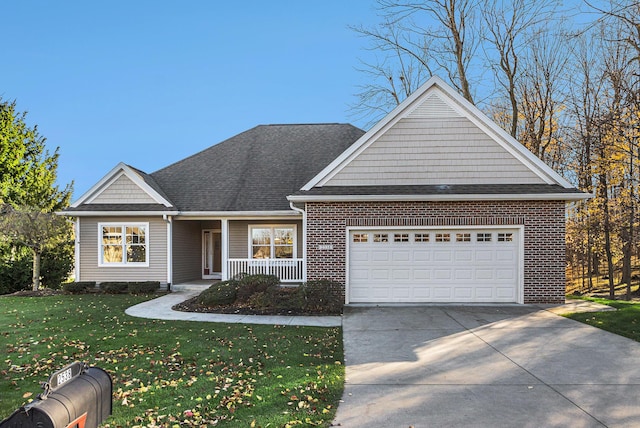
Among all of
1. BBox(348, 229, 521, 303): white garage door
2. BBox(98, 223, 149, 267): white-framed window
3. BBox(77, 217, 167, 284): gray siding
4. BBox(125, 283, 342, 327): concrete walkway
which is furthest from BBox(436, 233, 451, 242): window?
BBox(98, 223, 149, 267): white-framed window

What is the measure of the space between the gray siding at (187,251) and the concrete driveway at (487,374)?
30.7 ft

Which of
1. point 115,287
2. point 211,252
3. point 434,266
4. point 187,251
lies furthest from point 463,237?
point 115,287

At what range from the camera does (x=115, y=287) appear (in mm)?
14898

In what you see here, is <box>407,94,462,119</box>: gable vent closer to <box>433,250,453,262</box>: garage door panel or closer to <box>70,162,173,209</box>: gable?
<box>433,250,453,262</box>: garage door panel

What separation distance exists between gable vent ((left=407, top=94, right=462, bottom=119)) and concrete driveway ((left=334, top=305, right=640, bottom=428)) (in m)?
6.24

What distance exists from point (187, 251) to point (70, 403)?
15.8 m

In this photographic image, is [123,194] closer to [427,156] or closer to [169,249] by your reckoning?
[169,249]

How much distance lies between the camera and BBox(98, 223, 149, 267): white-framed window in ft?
51.3

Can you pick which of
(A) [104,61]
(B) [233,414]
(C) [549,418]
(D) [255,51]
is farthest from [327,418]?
(A) [104,61]

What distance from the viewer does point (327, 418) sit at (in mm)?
4242

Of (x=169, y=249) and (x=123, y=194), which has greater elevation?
(x=123, y=194)

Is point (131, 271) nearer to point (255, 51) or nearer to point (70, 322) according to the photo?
point (70, 322)

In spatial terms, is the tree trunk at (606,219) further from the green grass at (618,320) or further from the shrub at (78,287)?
the shrub at (78,287)

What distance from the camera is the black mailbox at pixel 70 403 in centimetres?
168
